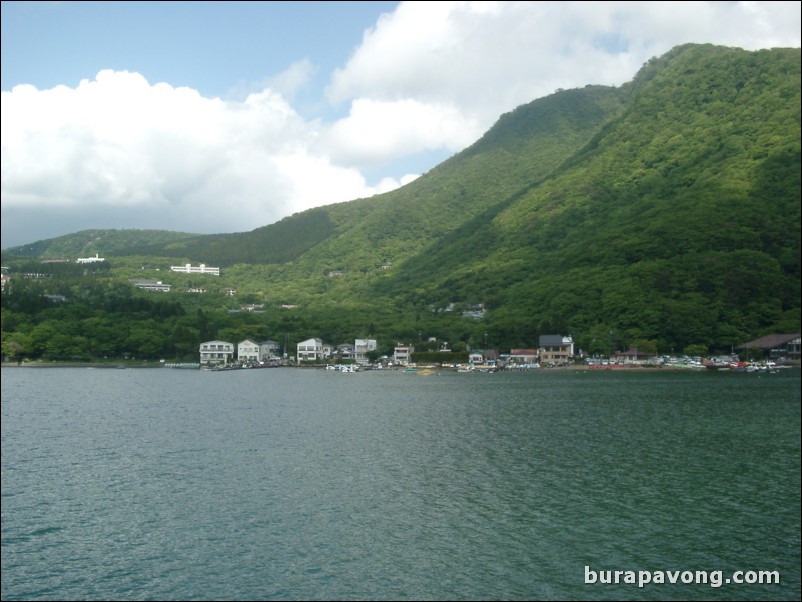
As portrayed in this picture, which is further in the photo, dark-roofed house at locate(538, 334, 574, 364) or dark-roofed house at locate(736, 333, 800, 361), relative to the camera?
dark-roofed house at locate(538, 334, 574, 364)

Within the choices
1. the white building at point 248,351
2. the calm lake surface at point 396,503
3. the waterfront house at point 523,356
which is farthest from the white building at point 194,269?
the calm lake surface at point 396,503

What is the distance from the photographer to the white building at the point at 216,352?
85062 millimetres

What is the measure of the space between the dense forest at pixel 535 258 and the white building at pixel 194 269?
2946mm

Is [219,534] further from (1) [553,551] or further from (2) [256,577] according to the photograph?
(1) [553,551]

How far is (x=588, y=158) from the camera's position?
465ft

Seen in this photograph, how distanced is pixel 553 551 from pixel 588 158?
13795 centimetres

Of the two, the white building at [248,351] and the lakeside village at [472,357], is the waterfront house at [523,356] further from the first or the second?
the white building at [248,351]

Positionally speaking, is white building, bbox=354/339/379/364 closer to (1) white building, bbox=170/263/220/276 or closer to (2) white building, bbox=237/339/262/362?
(2) white building, bbox=237/339/262/362

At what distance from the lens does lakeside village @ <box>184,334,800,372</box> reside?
67.4 metres

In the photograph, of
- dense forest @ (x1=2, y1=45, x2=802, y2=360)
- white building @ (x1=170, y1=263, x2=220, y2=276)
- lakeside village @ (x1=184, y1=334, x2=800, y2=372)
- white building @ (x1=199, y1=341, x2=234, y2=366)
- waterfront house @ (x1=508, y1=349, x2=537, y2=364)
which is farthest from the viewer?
white building @ (x1=170, y1=263, x2=220, y2=276)

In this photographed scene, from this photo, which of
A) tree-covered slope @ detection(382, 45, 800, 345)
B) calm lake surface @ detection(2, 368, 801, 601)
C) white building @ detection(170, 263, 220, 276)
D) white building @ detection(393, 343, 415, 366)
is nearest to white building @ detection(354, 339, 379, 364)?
white building @ detection(393, 343, 415, 366)

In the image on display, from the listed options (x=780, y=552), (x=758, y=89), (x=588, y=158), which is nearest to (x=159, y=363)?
(x=780, y=552)

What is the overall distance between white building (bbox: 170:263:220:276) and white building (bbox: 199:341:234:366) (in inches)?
2164

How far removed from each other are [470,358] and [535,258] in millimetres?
37277
